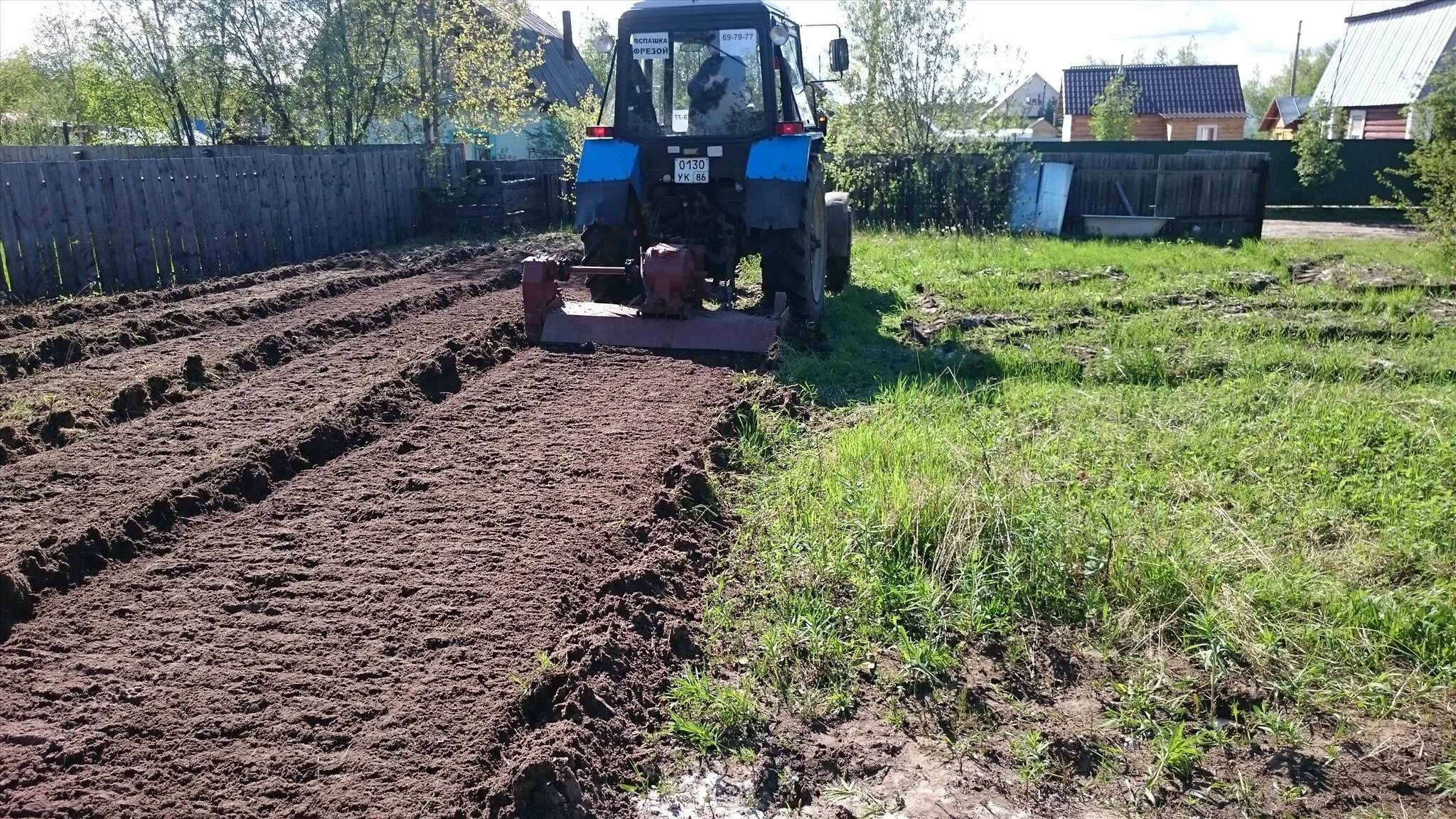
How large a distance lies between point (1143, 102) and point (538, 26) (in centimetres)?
2664

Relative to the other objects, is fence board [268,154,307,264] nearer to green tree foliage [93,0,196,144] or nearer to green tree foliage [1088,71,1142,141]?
green tree foliage [93,0,196,144]

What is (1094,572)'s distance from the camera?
397cm

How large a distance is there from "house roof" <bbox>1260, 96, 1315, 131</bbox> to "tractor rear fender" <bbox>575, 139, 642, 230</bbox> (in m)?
43.9

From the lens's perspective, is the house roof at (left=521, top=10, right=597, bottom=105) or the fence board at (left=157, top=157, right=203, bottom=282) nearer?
the fence board at (left=157, top=157, right=203, bottom=282)

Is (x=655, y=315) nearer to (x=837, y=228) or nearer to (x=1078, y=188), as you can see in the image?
(x=837, y=228)

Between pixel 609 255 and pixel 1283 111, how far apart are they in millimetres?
49263

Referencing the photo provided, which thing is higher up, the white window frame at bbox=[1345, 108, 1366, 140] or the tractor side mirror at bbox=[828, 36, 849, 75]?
the white window frame at bbox=[1345, 108, 1366, 140]

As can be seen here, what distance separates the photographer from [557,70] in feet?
116

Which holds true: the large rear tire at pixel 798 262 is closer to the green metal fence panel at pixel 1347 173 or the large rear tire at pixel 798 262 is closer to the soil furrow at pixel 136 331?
the soil furrow at pixel 136 331

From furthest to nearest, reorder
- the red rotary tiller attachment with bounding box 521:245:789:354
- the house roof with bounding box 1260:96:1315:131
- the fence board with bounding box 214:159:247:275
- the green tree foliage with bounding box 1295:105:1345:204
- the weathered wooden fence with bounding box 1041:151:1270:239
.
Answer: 1. the house roof with bounding box 1260:96:1315:131
2. the green tree foliage with bounding box 1295:105:1345:204
3. the weathered wooden fence with bounding box 1041:151:1270:239
4. the fence board with bounding box 214:159:247:275
5. the red rotary tiller attachment with bounding box 521:245:789:354

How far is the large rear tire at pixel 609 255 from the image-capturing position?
8.47 metres

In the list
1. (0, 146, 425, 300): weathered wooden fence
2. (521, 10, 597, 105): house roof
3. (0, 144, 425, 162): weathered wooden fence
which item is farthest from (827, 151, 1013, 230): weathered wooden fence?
(521, 10, 597, 105): house roof

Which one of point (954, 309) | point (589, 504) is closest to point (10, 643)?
point (589, 504)

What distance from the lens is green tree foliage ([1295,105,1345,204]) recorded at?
24.6 metres
